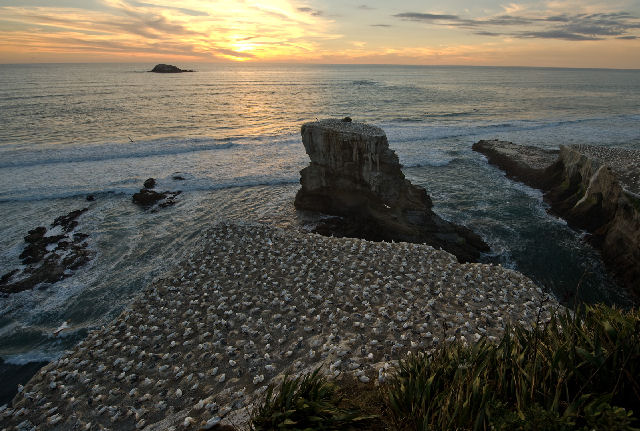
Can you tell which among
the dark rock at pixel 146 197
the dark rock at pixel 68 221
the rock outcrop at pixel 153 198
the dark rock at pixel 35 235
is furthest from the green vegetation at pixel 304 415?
the dark rock at pixel 146 197

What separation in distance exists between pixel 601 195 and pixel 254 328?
23.4 metres

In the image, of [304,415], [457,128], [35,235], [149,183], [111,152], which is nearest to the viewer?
[304,415]

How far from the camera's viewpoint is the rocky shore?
9.20 meters

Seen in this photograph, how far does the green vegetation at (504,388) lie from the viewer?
5.36 metres

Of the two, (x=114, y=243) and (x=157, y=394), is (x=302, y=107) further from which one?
(x=157, y=394)

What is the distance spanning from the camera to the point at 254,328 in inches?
457

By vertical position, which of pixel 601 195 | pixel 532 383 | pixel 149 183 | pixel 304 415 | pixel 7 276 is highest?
pixel 532 383

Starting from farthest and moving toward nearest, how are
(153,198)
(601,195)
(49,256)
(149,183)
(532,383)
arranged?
(149,183) → (153,198) → (601,195) → (49,256) → (532,383)

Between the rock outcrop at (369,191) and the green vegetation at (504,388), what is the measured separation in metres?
13.5

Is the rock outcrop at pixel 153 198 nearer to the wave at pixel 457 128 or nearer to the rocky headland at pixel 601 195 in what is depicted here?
the rocky headland at pixel 601 195

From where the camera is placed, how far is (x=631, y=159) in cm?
2673

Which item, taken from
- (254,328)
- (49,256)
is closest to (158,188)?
(49,256)

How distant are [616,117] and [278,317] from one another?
7676cm

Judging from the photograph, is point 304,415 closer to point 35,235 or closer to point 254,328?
point 254,328
